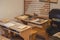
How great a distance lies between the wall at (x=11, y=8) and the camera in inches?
138

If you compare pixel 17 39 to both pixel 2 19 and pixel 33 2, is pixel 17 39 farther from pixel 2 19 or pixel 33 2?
pixel 33 2

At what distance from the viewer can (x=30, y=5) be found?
373cm

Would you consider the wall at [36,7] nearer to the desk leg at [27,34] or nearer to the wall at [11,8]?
the wall at [11,8]

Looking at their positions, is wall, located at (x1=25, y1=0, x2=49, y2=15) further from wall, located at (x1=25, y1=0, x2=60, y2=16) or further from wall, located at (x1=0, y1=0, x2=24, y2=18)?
wall, located at (x1=0, y1=0, x2=24, y2=18)

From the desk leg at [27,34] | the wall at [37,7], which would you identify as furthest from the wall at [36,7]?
the desk leg at [27,34]

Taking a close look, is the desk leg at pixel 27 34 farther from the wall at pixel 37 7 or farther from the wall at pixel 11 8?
the wall at pixel 11 8

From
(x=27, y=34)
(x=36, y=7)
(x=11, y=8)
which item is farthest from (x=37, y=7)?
(x=27, y=34)

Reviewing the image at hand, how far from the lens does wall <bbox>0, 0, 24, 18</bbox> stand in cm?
350

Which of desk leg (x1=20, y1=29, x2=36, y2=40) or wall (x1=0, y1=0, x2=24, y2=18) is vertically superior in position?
wall (x1=0, y1=0, x2=24, y2=18)

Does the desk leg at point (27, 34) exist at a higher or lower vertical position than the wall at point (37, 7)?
lower

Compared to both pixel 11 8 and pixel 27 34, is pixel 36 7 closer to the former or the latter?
pixel 11 8

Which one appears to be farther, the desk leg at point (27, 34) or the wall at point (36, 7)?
the wall at point (36, 7)

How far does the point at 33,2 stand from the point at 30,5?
0.45 feet

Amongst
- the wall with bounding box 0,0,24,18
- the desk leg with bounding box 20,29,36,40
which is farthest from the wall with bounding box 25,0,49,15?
the desk leg with bounding box 20,29,36,40
